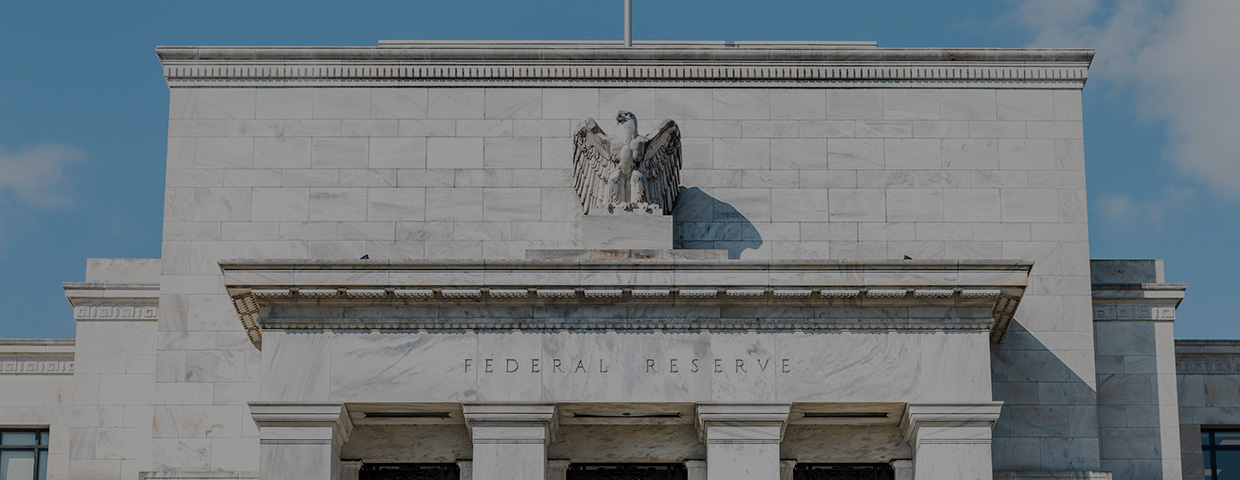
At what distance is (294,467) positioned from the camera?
38.0 meters

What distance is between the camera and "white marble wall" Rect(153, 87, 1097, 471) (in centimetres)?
4203

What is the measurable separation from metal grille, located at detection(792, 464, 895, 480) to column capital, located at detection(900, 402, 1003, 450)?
1.97 meters

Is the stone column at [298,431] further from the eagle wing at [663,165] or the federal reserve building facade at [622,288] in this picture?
the eagle wing at [663,165]

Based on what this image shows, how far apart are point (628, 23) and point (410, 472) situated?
36.8 ft

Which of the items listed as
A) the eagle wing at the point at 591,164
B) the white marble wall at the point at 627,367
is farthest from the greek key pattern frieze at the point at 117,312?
the eagle wing at the point at 591,164

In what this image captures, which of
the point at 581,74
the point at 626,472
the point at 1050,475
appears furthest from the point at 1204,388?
the point at 581,74

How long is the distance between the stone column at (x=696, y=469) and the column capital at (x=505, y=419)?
2.98m

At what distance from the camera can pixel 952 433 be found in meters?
38.4

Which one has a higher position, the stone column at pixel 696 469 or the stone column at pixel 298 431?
the stone column at pixel 298 431

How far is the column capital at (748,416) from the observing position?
38.4 metres

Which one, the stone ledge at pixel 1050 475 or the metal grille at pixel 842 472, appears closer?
the metal grille at pixel 842 472

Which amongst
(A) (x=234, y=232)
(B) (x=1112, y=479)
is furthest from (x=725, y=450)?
(A) (x=234, y=232)

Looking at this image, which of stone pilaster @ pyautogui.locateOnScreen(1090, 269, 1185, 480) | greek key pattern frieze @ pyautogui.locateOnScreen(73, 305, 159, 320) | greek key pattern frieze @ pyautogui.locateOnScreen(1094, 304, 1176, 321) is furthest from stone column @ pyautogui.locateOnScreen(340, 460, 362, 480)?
greek key pattern frieze @ pyautogui.locateOnScreen(1094, 304, 1176, 321)

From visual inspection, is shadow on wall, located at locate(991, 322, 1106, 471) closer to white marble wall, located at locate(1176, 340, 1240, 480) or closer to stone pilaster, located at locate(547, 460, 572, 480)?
white marble wall, located at locate(1176, 340, 1240, 480)
